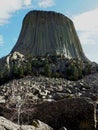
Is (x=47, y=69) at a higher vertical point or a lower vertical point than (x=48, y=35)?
lower

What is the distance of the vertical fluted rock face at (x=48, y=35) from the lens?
131 metres

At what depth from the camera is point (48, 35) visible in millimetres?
135750

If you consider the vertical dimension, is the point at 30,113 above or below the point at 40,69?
below

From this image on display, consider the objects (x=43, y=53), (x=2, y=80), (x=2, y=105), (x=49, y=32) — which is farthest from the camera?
(x=49, y=32)

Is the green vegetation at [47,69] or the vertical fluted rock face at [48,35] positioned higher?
the vertical fluted rock face at [48,35]

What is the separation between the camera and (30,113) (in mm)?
16750

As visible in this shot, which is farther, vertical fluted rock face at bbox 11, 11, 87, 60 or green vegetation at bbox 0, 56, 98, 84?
vertical fluted rock face at bbox 11, 11, 87, 60

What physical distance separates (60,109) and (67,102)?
0.38 meters

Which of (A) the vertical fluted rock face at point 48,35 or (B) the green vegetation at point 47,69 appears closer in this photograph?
(B) the green vegetation at point 47,69

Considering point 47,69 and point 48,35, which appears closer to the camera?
point 47,69

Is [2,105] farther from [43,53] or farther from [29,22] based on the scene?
[29,22]

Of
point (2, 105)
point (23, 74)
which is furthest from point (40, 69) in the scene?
point (2, 105)

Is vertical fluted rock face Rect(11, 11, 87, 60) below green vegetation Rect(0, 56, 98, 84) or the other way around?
the other way around

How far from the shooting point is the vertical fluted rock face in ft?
429
